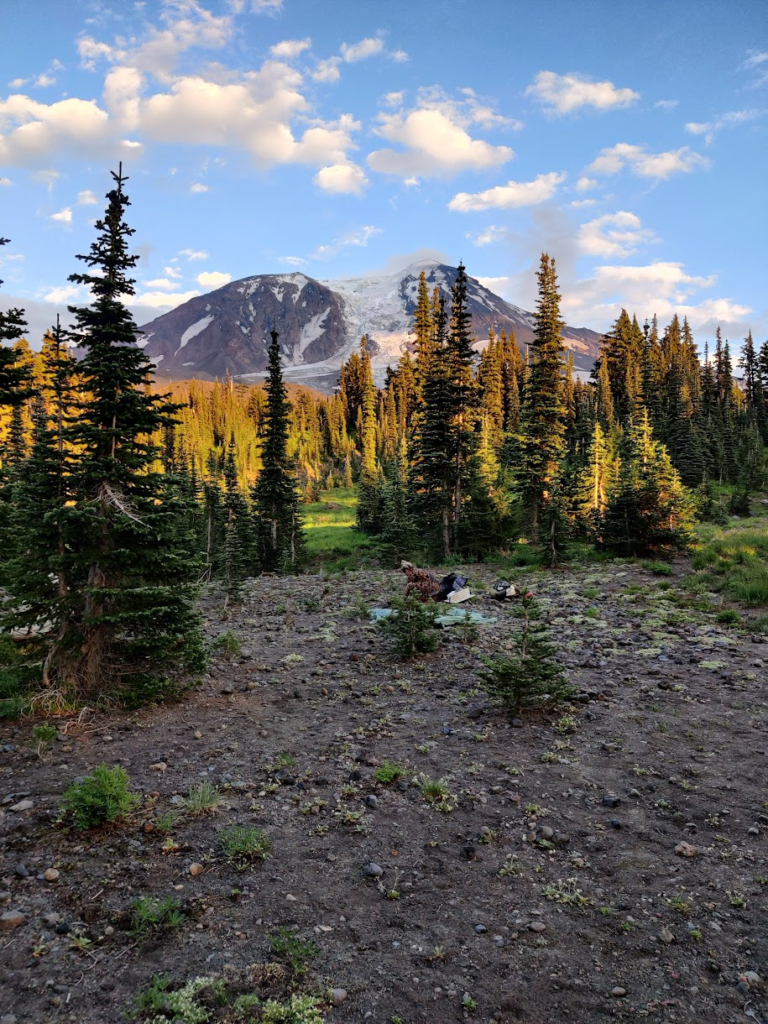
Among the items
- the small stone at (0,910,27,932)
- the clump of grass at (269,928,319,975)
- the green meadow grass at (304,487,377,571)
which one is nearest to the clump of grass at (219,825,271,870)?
the clump of grass at (269,928,319,975)

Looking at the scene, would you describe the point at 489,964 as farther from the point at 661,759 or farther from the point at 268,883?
the point at 661,759

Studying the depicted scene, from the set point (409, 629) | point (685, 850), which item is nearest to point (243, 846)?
point (685, 850)

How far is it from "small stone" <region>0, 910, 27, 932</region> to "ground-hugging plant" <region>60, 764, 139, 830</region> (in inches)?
53.3

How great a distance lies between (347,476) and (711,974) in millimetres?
94817

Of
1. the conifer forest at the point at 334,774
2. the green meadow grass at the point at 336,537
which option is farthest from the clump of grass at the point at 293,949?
the green meadow grass at the point at 336,537

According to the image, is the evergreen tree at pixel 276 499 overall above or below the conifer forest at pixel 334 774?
above

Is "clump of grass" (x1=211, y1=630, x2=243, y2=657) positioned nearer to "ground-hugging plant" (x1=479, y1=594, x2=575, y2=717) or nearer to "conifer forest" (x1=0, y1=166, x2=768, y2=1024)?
"conifer forest" (x1=0, y1=166, x2=768, y2=1024)

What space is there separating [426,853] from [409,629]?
7.55 metres

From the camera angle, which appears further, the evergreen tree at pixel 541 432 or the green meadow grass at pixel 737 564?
the evergreen tree at pixel 541 432

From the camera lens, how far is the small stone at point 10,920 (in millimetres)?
4977

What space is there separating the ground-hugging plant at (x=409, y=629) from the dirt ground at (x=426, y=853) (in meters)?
1.87

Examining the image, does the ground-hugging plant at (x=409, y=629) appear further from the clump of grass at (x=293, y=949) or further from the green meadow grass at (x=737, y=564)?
the green meadow grass at (x=737, y=564)

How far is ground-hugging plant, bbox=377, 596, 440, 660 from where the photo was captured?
13.9 metres

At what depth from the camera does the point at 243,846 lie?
20.4 ft
